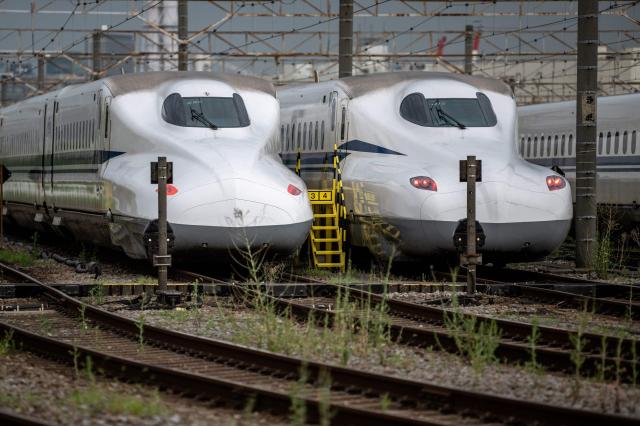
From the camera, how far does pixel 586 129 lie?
20391mm

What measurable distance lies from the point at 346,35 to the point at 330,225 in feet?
20.0

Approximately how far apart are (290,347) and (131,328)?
7.43 feet

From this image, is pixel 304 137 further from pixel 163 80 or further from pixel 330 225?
pixel 163 80

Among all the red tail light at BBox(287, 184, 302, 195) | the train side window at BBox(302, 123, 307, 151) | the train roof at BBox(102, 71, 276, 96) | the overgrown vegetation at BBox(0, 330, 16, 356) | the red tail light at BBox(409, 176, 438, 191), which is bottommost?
the overgrown vegetation at BBox(0, 330, 16, 356)

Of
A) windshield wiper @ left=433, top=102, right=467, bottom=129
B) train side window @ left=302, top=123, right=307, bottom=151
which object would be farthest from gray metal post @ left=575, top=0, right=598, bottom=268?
train side window @ left=302, top=123, right=307, bottom=151

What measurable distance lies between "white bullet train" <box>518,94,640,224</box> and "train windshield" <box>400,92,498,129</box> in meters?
6.26

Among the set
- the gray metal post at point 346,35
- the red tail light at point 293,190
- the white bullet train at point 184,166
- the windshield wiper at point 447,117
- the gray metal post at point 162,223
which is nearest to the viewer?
the gray metal post at point 162,223

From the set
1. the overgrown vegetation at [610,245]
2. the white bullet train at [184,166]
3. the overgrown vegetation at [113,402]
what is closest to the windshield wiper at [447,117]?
the white bullet train at [184,166]

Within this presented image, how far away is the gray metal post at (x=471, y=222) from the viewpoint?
16094 millimetres

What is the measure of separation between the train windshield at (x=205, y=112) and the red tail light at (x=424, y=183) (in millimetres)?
2681

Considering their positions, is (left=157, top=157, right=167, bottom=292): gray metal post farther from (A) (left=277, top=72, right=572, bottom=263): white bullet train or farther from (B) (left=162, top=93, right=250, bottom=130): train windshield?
(A) (left=277, top=72, right=572, bottom=263): white bullet train

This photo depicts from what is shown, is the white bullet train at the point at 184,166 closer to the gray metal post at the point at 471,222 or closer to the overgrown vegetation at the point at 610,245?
the gray metal post at the point at 471,222

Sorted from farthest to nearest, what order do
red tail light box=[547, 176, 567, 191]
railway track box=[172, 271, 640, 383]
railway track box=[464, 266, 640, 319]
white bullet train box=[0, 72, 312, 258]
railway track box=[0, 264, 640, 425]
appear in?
red tail light box=[547, 176, 567, 191] < white bullet train box=[0, 72, 312, 258] < railway track box=[464, 266, 640, 319] < railway track box=[172, 271, 640, 383] < railway track box=[0, 264, 640, 425]

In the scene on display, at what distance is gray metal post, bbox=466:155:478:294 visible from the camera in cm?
1609
